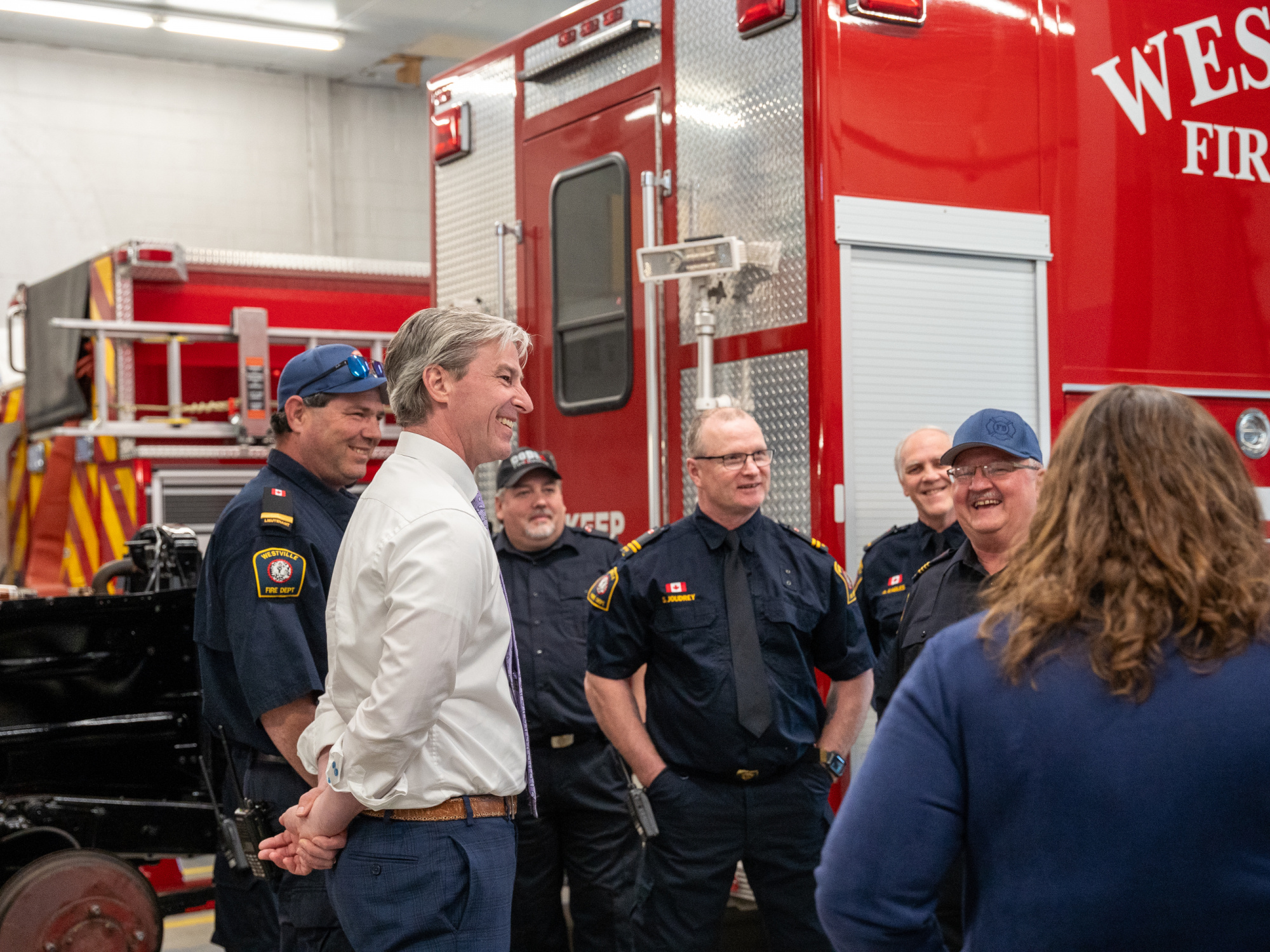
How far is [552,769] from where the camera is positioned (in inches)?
169

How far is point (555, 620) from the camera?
4.45m

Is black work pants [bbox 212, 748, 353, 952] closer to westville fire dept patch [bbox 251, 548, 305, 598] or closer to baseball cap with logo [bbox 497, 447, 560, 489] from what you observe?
westville fire dept patch [bbox 251, 548, 305, 598]

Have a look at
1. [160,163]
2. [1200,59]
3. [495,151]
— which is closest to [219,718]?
[495,151]

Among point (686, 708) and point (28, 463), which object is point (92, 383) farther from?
point (686, 708)

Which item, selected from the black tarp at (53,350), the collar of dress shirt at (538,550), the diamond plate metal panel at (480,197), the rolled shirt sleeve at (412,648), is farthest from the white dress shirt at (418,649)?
the black tarp at (53,350)

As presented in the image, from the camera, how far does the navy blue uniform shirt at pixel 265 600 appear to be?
284 centimetres

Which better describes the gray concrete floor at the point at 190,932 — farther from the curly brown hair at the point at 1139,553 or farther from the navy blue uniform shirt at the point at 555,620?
the curly brown hair at the point at 1139,553

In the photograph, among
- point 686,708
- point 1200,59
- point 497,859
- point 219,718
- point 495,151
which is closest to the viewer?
point 497,859

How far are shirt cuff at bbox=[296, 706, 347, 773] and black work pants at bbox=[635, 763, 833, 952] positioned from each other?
1.22 m

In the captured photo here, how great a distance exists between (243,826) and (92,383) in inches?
198

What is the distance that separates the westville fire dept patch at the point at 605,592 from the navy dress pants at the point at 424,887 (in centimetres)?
139

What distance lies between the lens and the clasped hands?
2291mm

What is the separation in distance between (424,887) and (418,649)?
413 millimetres

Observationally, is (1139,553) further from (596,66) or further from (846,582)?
(596,66)
